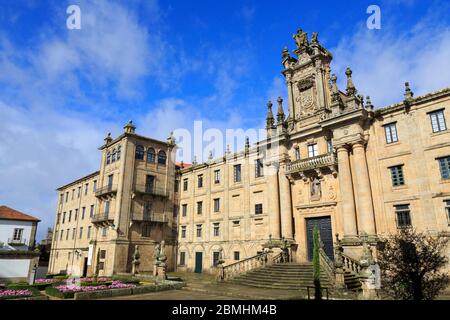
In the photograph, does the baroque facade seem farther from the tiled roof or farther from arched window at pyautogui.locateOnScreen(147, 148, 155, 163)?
the tiled roof

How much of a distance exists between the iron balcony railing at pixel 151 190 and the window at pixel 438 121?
28164 millimetres

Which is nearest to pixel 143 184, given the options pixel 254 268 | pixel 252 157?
pixel 252 157

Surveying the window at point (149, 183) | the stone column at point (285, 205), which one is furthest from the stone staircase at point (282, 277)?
the window at point (149, 183)

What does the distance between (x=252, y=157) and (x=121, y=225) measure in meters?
16.3

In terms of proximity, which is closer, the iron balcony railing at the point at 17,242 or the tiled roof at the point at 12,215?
the iron balcony railing at the point at 17,242

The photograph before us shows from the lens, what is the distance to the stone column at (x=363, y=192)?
70.9 ft

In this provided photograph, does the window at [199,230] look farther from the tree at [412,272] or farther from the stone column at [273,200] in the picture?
the tree at [412,272]

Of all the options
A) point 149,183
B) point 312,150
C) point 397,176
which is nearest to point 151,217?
point 149,183

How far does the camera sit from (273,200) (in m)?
28.0

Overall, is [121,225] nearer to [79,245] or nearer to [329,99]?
[79,245]

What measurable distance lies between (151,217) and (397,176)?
1028 inches

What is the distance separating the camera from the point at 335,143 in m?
24.3

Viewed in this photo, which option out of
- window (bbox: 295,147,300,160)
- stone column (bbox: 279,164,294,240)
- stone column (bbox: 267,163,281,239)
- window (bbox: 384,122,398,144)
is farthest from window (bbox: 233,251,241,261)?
window (bbox: 384,122,398,144)

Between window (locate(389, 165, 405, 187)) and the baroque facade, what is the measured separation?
7cm
